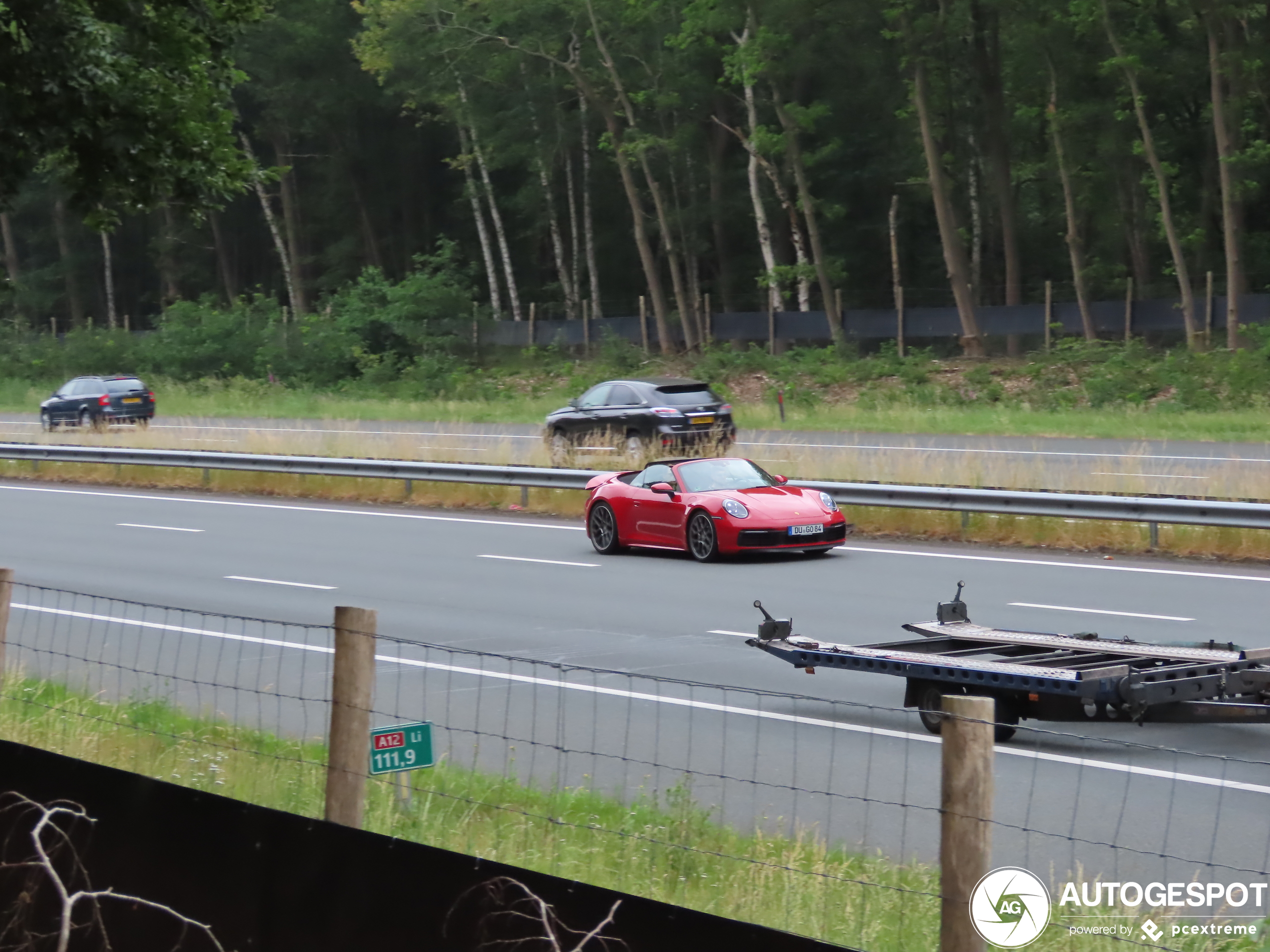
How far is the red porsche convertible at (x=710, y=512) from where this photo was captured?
17.6 m

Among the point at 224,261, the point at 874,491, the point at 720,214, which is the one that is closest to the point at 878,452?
the point at 874,491

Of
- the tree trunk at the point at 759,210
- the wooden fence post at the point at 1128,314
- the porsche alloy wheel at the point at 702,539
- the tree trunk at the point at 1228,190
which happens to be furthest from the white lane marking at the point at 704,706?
the tree trunk at the point at 759,210

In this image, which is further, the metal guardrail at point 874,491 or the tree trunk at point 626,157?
the tree trunk at point 626,157

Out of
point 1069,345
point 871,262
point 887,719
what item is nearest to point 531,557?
point 887,719

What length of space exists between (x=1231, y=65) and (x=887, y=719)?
3913 cm

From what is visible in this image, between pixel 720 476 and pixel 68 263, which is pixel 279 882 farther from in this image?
pixel 68 263

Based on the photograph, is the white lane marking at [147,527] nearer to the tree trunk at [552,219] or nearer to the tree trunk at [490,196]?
the tree trunk at [552,219]

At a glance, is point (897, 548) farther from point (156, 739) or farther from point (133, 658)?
point (156, 739)

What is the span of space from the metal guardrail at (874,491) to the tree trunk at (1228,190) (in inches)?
1009

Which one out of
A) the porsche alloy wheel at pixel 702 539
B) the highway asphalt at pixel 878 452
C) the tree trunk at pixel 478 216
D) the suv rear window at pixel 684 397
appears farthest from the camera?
the tree trunk at pixel 478 216

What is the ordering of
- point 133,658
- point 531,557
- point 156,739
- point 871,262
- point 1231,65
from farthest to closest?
1. point 871,262
2. point 1231,65
3. point 531,557
4. point 133,658
5. point 156,739

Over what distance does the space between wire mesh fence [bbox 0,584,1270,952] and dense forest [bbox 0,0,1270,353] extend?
32447mm

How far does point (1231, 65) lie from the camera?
43.8 metres

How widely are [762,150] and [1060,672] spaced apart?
46741 millimetres
